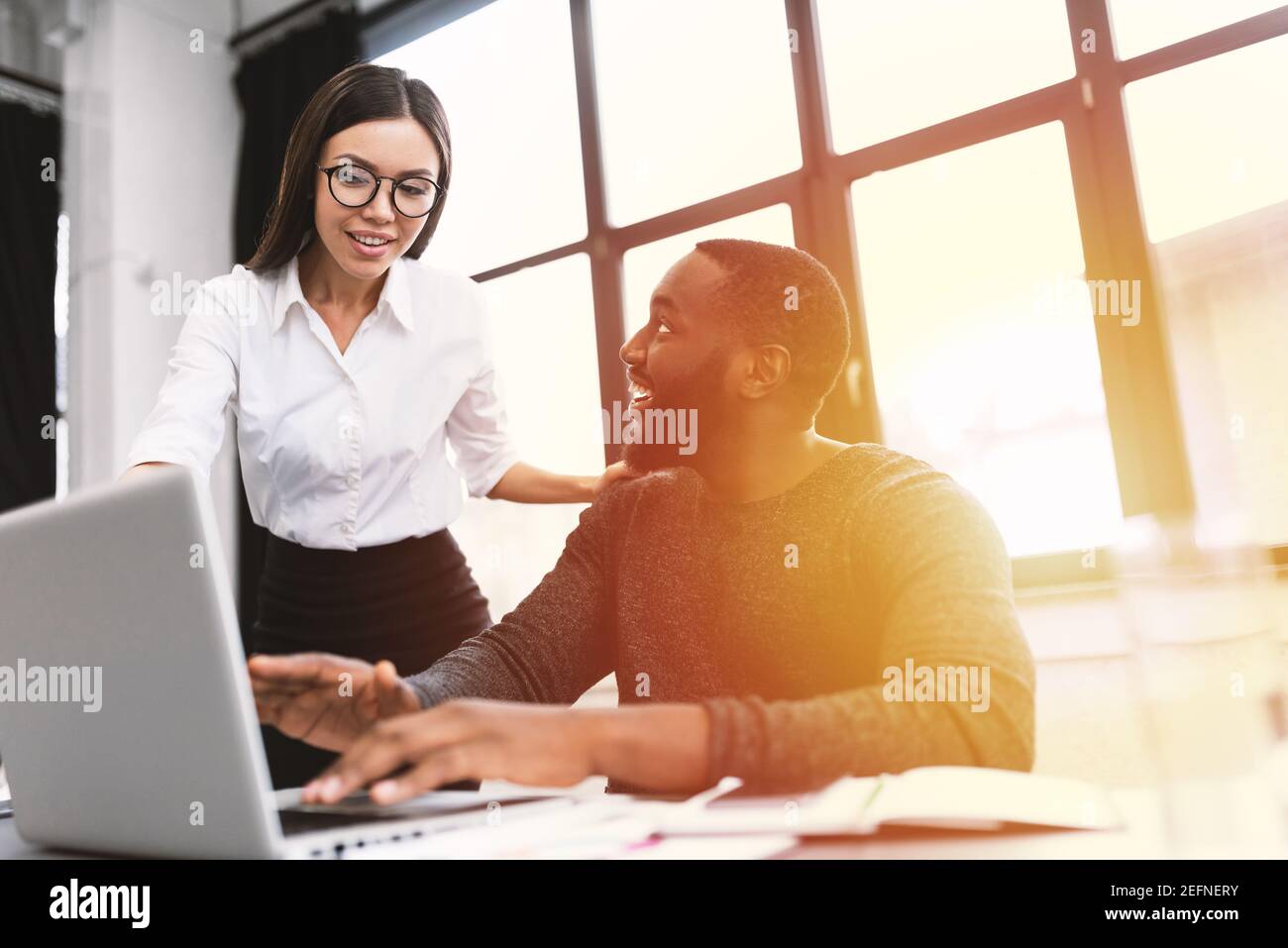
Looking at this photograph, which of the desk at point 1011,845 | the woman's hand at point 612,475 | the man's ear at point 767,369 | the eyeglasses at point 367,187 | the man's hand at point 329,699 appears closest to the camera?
the desk at point 1011,845

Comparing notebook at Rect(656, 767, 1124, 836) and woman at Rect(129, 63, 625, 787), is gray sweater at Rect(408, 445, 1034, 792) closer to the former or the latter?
notebook at Rect(656, 767, 1124, 836)

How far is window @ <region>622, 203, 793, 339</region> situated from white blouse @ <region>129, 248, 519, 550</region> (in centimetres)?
58

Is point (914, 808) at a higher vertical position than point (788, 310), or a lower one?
lower

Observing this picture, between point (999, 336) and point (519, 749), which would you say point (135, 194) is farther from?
point (519, 749)

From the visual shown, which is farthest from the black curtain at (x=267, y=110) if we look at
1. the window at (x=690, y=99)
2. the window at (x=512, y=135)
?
the window at (x=690, y=99)

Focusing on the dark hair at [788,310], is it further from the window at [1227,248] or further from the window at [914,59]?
the window at [914,59]

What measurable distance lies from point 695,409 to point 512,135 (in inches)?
66.3

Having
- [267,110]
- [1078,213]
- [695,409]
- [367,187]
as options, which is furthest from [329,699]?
[267,110]

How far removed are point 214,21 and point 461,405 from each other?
2.17m

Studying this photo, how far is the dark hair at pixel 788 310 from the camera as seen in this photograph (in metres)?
1.17

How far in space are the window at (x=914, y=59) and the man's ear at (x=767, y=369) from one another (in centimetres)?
108

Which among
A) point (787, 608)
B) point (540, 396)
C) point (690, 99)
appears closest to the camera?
point (787, 608)

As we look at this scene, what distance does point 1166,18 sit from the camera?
1802 millimetres
